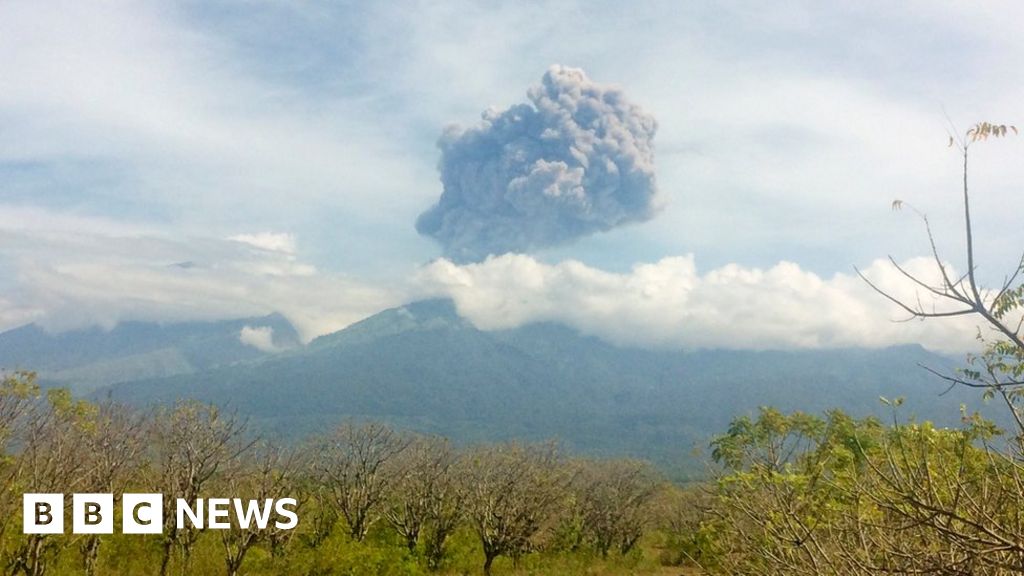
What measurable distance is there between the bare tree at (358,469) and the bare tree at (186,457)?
308 inches

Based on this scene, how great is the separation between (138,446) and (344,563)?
29.2 feet


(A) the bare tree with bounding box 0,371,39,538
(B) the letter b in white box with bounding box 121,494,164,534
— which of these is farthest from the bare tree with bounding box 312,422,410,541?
(A) the bare tree with bounding box 0,371,39,538

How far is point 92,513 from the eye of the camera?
20.3 metres

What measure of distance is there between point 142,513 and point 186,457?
12.0ft

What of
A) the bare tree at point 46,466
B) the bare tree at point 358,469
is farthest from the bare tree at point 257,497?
the bare tree at point 46,466

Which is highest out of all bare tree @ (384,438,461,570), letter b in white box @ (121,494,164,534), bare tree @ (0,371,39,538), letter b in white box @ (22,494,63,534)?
bare tree @ (0,371,39,538)

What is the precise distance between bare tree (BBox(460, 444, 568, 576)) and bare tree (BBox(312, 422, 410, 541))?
4466mm

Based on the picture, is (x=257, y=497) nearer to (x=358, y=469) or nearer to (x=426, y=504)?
(x=358, y=469)

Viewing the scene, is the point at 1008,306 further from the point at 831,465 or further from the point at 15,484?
the point at 15,484

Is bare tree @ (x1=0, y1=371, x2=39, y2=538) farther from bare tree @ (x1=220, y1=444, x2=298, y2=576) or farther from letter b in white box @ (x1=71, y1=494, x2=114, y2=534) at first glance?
bare tree @ (x1=220, y1=444, x2=298, y2=576)

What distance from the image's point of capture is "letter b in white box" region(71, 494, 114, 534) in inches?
731

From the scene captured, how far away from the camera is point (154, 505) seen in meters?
22.1

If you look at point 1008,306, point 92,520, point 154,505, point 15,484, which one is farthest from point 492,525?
point 1008,306

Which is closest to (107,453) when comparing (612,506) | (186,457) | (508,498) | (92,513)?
(92,513)
